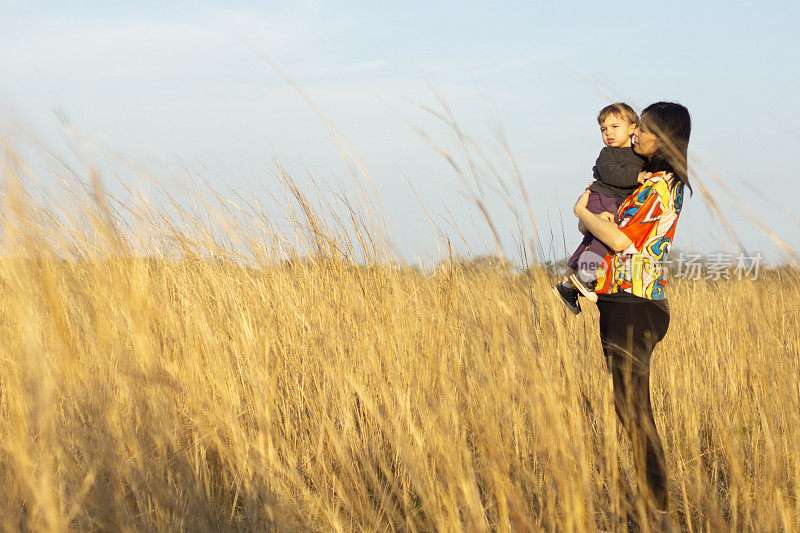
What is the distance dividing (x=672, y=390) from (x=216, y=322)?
198cm

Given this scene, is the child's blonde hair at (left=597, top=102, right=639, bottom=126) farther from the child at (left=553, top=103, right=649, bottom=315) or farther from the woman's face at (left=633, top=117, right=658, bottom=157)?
the woman's face at (left=633, top=117, right=658, bottom=157)

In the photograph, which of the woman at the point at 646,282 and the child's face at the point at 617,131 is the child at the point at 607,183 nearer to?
the child's face at the point at 617,131

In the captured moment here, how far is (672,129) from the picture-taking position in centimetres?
201

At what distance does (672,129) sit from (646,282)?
1.62 ft

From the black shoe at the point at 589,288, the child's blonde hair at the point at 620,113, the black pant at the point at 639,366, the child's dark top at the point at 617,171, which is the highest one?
the child's blonde hair at the point at 620,113

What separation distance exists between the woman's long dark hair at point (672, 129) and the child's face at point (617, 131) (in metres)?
0.48

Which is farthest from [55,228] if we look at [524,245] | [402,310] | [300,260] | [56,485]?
[524,245]

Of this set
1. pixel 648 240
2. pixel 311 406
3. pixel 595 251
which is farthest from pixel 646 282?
pixel 311 406

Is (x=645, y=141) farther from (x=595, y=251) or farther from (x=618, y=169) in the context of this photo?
(x=595, y=251)

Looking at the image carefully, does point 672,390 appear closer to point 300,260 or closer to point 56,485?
point 300,260

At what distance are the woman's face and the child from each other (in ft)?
0.28

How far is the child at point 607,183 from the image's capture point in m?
2.18

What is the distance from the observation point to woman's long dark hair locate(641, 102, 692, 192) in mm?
1983

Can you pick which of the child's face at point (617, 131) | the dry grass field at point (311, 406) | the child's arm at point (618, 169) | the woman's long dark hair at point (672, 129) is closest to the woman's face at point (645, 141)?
the woman's long dark hair at point (672, 129)
